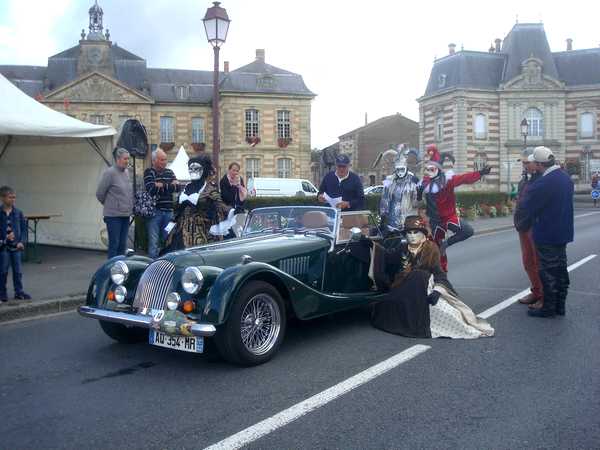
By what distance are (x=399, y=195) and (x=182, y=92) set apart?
42.8 meters

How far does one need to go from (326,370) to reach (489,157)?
147 feet

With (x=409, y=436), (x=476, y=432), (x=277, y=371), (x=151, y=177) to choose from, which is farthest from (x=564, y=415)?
(x=151, y=177)

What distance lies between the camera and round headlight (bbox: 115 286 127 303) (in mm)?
5336

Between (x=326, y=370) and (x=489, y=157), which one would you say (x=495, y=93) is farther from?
(x=326, y=370)

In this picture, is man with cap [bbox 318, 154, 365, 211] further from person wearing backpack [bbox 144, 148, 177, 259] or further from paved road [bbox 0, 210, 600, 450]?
person wearing backpack [bbox 144, 148, 177, 259]

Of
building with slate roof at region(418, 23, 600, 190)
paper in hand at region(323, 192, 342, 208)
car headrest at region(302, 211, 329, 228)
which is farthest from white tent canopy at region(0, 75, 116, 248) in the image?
building with slate roof at region(418, 23, 600, 190)

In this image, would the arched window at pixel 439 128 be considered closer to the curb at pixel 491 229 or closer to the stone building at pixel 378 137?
the stone building at pixel 378 137

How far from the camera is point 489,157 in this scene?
46.7 m

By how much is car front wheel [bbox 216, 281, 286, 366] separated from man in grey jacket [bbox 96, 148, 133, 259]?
171 inches

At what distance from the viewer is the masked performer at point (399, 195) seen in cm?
795

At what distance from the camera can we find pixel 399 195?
7.97 metres

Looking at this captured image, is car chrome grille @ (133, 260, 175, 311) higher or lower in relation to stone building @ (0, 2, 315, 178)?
lower

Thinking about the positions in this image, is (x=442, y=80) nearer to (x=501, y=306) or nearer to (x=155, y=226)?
(x=155, y=226)

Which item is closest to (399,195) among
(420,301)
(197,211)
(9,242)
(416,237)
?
(416,237)
